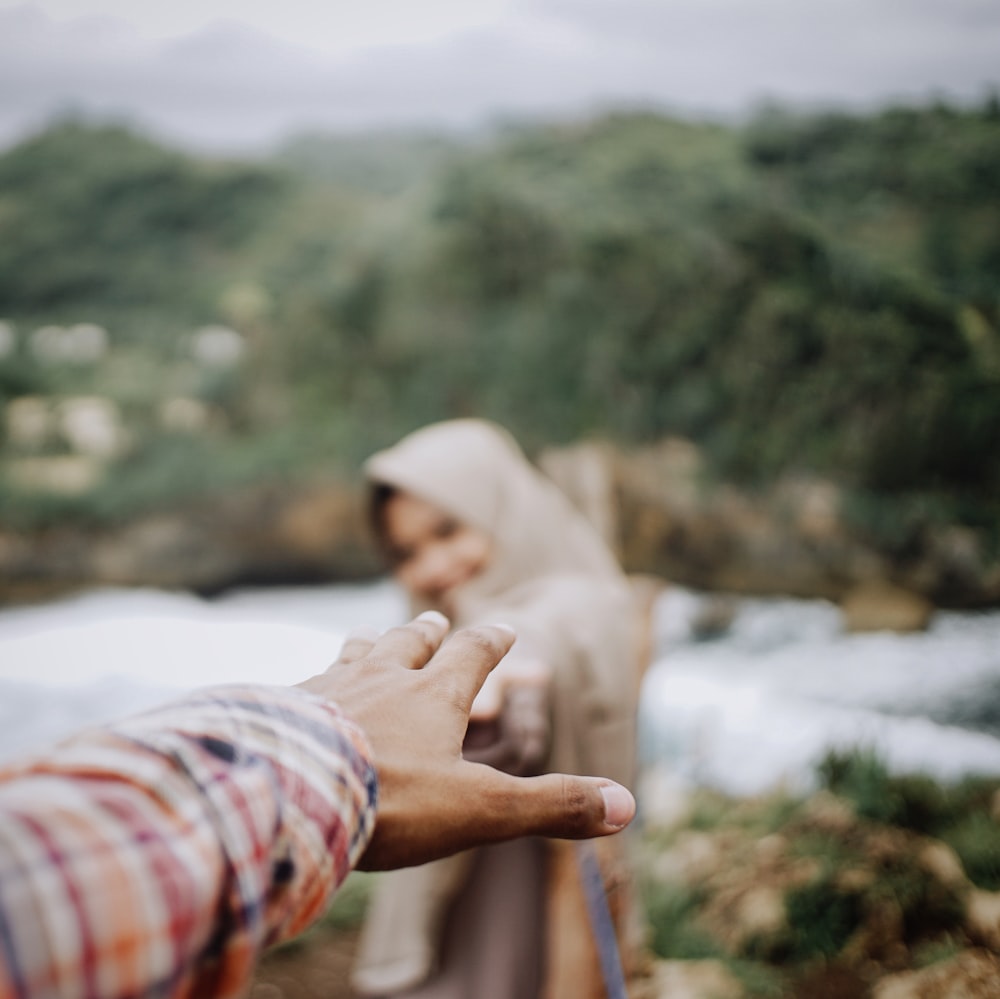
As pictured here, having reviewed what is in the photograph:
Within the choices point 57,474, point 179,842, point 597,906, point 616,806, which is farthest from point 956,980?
point 57,474

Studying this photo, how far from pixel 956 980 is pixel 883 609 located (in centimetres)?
153

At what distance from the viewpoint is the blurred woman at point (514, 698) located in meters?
1.39

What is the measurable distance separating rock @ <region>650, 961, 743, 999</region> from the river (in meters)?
0.73

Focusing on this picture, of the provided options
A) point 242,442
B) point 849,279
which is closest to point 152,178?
point 242,442

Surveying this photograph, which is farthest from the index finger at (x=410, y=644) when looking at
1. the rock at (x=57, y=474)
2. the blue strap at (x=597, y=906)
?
A: the rock at (x=57, y=474)

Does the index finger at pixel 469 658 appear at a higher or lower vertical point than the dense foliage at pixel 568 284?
lower

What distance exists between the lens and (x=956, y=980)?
127cm

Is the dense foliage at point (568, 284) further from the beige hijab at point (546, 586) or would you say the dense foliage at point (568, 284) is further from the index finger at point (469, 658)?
the index finger at point (469, 658)

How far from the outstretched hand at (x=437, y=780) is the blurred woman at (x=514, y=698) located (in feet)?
1.45

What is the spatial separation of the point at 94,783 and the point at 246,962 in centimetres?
13

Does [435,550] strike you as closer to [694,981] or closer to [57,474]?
[694,981]

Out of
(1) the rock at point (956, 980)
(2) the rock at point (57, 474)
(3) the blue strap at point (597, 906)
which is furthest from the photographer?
(2) the rock at point (57, 474)

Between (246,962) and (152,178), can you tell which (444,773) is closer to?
(246,962)

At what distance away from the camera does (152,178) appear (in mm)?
5090
